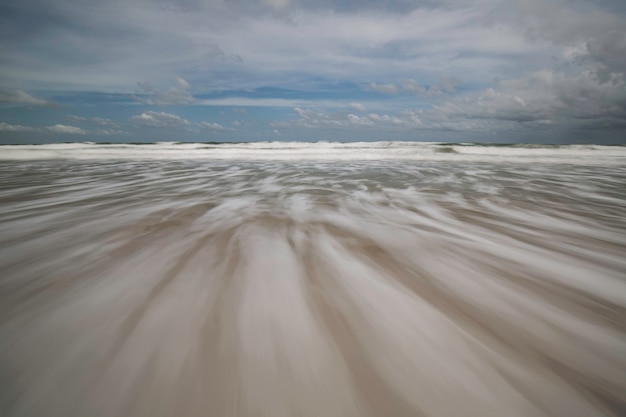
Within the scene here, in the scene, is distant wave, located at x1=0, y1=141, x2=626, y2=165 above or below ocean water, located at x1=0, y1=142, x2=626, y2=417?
above

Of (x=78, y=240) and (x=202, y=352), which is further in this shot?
(x=78, y=240)

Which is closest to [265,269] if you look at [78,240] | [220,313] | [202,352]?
[220,313]

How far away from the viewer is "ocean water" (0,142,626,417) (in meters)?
0.76

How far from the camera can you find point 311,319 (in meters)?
1.09

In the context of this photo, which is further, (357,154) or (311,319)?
(357,154)

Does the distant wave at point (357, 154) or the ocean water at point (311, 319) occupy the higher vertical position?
the distant wave at point (357, 154)

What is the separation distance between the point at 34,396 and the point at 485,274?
1727mm

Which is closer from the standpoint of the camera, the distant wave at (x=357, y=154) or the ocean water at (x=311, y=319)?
the ocean water at (x=311, y=319)

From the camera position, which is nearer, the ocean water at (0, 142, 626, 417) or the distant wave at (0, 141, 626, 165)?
the ocean water at (0, 142, 626, 417)

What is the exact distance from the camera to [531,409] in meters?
0.73

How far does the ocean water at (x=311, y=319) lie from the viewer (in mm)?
763

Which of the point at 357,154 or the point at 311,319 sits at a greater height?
the point at 357,154

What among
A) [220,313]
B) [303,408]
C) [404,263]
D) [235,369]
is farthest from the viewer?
[404,263]

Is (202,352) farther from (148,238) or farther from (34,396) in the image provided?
(148,238)
